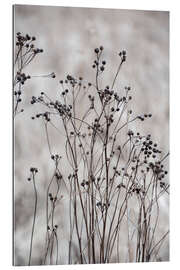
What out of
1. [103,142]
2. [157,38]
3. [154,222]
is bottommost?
[154,222]

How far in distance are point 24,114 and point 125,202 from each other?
2.19 ft

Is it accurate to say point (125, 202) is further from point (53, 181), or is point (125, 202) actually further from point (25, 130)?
point (25, 130)

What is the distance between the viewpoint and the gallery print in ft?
8.29

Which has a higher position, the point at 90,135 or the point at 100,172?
the point at 90,135

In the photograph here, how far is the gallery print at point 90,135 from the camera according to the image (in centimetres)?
253

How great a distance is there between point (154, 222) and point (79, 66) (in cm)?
87

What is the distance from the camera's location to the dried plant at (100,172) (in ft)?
8.38

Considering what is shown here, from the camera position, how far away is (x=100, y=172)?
2607mm

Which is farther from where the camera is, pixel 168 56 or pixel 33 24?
pixel 168 56

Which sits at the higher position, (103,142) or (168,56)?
(168,56)

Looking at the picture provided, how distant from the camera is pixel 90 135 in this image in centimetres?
260

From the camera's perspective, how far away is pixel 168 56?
2.72 m

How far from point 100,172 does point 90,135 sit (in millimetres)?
191
